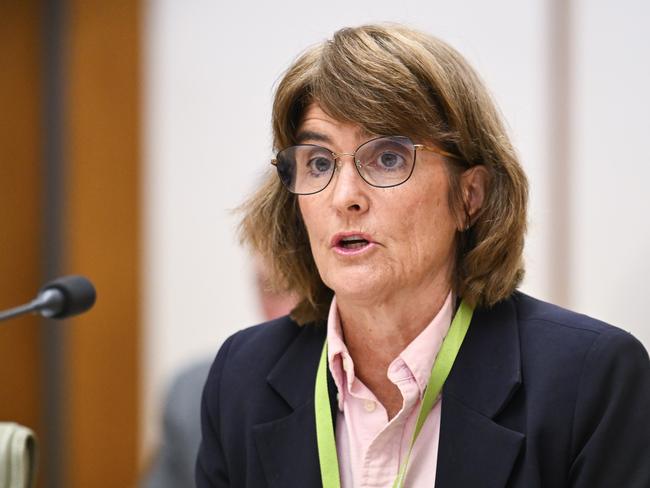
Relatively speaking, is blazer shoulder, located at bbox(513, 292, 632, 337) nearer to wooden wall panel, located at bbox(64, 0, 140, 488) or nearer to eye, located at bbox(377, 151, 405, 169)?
eye, located at bbox(377, 151, 405, 169)

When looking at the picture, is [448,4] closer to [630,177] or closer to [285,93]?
[630,177]

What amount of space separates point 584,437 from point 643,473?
0.12m

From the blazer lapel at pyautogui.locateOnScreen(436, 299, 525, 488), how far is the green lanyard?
2 cm

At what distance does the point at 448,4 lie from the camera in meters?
3.77

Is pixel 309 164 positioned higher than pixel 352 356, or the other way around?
pixel 309 164

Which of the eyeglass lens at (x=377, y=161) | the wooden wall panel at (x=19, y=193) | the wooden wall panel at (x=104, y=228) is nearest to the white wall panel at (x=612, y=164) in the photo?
the eyeglass lens at (x=377, y=161)

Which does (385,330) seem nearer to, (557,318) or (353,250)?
(353,250)

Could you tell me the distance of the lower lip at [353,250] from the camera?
5.88 ft

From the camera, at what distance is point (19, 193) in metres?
4.89

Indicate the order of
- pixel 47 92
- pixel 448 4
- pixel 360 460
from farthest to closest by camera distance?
1. pixel 47 92
2. pixel 448 4
3. pixel 360 460

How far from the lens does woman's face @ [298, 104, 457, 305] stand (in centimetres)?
178

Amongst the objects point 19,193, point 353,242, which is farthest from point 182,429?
point 19,193

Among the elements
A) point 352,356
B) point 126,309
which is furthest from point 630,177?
point 126,309

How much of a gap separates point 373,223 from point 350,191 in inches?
3.0
